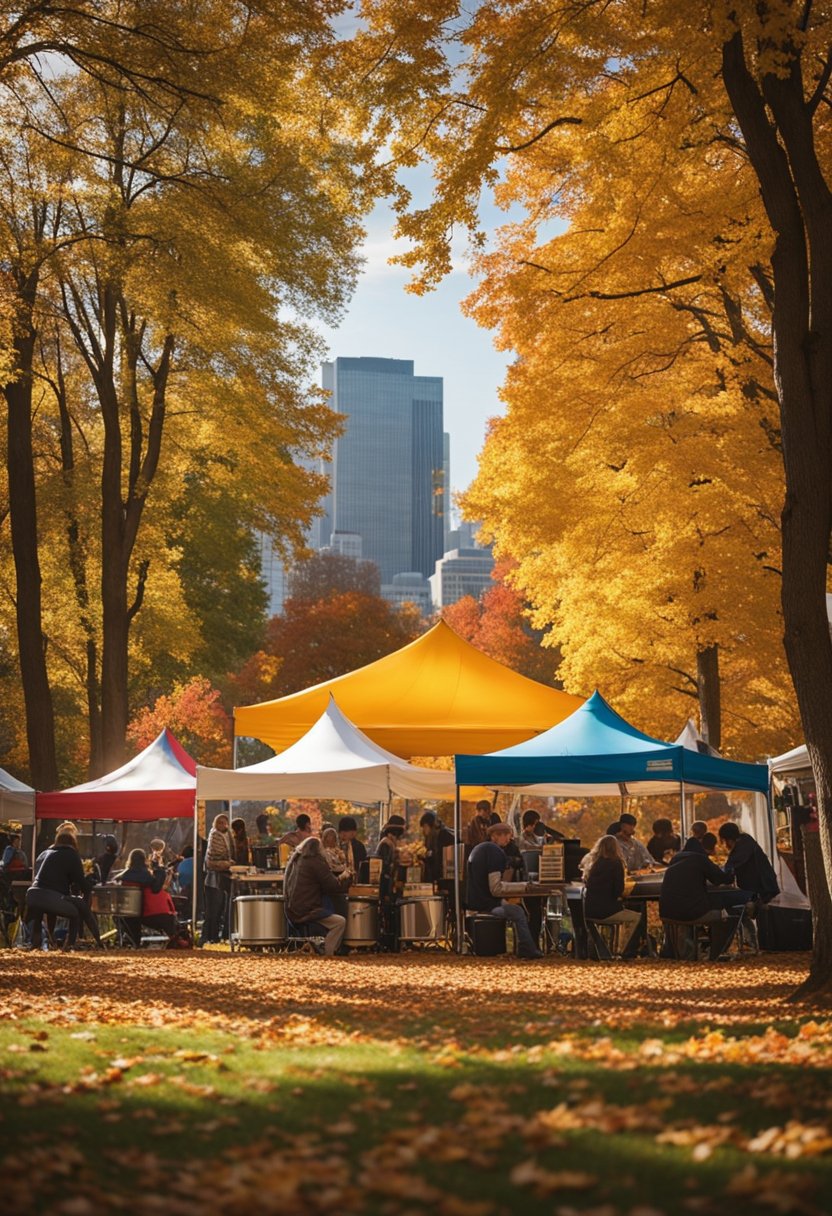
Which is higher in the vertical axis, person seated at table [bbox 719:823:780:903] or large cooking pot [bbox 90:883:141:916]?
person seated at table [bbox 719:823:780:903]

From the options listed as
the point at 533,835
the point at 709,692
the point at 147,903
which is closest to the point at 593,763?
the point at 533,835

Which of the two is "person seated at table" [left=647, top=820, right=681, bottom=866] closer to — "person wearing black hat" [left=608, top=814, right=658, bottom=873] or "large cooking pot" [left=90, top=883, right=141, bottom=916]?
"person wearing black hat" [left=608, top=814, right=658, bottom=873]

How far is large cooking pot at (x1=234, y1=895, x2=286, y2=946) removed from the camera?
57.2 feet

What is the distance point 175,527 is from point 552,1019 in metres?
21.3

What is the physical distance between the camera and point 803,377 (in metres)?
10.4

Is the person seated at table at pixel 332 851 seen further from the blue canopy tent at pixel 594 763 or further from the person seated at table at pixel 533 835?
the person seated at table at pixel 533 835

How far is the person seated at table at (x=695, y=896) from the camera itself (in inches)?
593

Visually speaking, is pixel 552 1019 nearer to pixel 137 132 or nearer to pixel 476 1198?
pixel 476 1198

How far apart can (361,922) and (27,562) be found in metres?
8.66

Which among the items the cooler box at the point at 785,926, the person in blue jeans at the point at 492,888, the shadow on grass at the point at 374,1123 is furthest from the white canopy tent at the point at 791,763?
the shadow on grass at the point at 374,1123

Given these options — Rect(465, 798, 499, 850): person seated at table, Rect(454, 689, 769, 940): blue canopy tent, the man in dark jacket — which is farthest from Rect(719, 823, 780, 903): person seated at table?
the man in dark jacket

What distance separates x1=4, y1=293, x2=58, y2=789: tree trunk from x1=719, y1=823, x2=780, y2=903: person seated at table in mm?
11103

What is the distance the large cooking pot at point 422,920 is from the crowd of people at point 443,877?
0.53ft

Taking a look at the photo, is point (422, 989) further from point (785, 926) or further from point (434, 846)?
point (434, 846)
